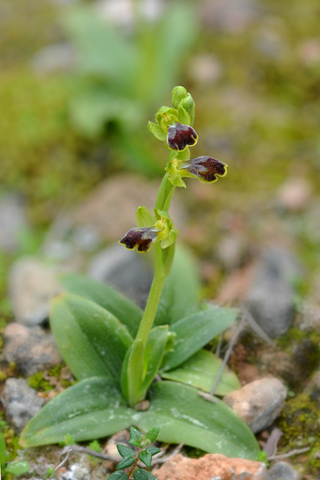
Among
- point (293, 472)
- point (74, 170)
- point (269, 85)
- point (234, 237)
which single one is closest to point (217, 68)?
point (269, 85)

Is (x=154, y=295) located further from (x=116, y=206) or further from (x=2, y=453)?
(x=116, y=206)

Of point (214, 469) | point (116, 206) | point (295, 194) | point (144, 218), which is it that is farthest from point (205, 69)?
point (214, 469)

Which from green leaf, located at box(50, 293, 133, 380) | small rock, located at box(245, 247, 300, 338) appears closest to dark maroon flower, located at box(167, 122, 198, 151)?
Result: green leaf, located at box(50, 293, 133, 380)

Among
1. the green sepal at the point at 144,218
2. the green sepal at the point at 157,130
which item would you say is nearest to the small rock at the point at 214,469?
the green sepal at the point at 144,218

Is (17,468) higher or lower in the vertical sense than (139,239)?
lower

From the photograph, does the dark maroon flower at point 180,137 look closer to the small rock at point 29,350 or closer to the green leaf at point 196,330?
the green leaf at point 196,330

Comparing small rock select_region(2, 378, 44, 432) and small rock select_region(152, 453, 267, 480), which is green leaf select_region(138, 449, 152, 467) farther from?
small rock select_region(2, 378, 44, 432)

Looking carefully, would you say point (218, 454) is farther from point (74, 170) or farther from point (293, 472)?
point (74, 170)
